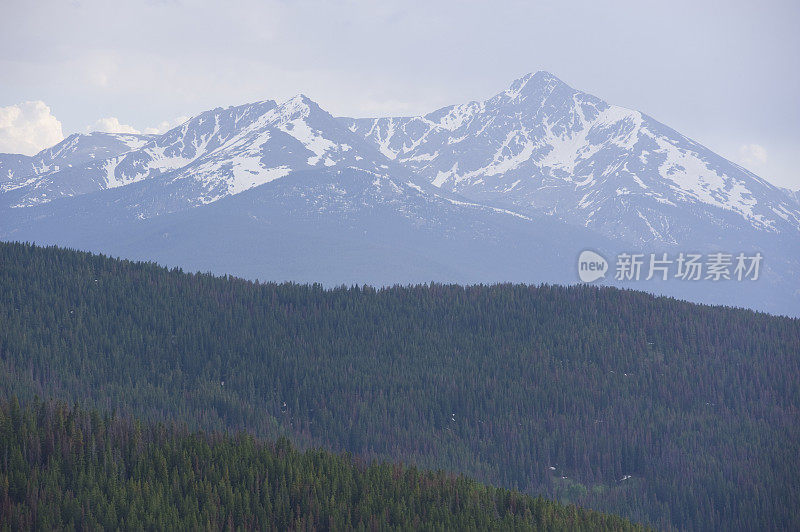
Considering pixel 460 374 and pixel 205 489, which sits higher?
pixel 460 374

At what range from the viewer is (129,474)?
197 ft

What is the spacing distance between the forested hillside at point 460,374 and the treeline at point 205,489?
143 feet

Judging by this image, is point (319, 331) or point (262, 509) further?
point (319, 331)

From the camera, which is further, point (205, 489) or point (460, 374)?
point (460, 374)

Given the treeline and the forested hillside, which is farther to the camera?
the forested hillside

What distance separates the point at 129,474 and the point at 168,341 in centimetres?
8354

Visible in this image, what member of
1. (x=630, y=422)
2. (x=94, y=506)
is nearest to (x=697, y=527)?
(x=630, y=422)

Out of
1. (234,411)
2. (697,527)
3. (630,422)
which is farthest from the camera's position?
(630,422)

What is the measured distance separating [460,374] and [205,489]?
3613 inches

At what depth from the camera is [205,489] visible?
57.9 meters

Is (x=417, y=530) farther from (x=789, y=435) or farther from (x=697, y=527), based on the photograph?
(x=789, y=435)

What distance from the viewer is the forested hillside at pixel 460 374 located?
392ft

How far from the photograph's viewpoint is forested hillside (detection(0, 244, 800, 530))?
120 metres

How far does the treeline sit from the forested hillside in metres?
43.6
